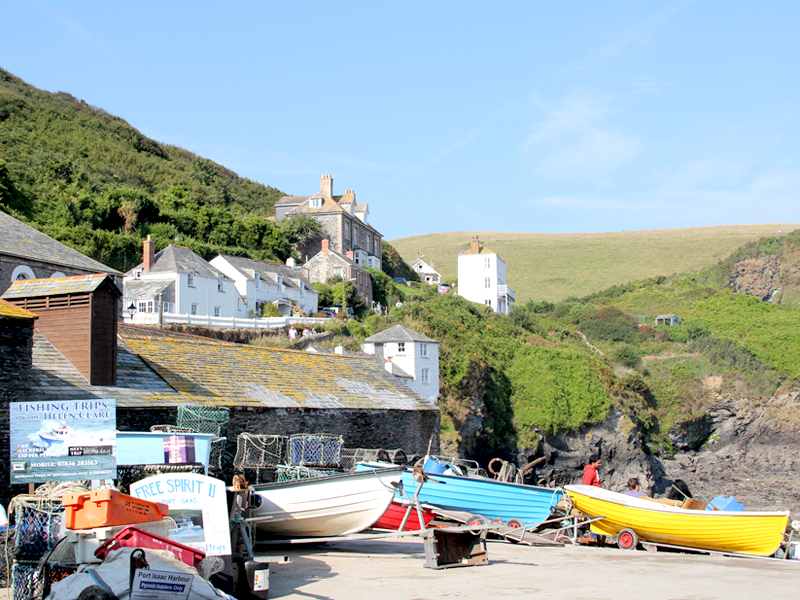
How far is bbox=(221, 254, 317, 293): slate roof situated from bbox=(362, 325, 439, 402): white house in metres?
16.3

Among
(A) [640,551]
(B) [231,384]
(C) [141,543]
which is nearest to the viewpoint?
(C) [141,543]

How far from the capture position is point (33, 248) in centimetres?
2377

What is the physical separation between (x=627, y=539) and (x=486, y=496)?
10.2ft

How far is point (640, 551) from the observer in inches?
568

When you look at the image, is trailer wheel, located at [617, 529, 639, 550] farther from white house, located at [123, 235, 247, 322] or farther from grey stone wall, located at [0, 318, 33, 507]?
white house, located at [123, 235, 247, 322]

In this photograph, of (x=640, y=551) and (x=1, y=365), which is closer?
(x=1, y=365)

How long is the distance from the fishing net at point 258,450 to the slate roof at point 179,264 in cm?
2723

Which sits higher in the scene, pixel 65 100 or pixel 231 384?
pixel 65 100

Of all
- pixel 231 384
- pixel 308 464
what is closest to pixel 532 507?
pixel 308 464

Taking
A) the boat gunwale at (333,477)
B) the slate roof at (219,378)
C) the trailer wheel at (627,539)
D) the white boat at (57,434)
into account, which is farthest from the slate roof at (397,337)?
the white boat at (57,434)

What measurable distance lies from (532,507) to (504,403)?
24.9m

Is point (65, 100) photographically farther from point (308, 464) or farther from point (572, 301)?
point (308, 464)

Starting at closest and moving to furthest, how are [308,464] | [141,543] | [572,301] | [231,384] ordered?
1. [141,543]
2. [308,464]
3. [231,384]
4. [572,301]

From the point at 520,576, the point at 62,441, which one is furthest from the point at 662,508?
the point at 62,441
